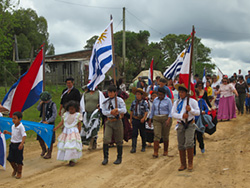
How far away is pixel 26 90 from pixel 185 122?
403 centimetres

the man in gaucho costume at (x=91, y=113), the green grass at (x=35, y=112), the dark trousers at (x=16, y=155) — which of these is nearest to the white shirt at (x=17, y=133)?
the dark trousers at (x=16, y=155)

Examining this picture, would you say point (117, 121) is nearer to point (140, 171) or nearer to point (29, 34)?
point (140, 171)

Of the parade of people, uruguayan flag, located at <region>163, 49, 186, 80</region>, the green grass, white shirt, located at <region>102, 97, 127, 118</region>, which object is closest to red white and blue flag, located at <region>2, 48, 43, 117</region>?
the parade of people

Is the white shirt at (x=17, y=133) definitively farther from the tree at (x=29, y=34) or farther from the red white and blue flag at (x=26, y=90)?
the tree at (x=29, y=34)

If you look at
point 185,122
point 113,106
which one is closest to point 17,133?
point 113,106

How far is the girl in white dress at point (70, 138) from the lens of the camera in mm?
7090

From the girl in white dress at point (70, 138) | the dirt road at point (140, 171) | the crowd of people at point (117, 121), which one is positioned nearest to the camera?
the dirt road at point (140, 171)

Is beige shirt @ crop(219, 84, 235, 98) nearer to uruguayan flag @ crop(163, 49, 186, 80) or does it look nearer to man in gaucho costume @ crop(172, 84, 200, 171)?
uruguayan flag @ crop(163, 49, 186, 80)

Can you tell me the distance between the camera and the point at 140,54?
42625mm

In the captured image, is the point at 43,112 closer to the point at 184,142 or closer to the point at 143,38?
the point at 184,142

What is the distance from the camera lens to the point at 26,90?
7.73 metres

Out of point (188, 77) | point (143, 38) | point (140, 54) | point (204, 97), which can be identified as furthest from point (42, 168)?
point (143, 38)

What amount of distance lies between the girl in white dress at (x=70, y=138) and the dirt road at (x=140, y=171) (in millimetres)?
272

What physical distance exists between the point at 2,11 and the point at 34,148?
1277cm
